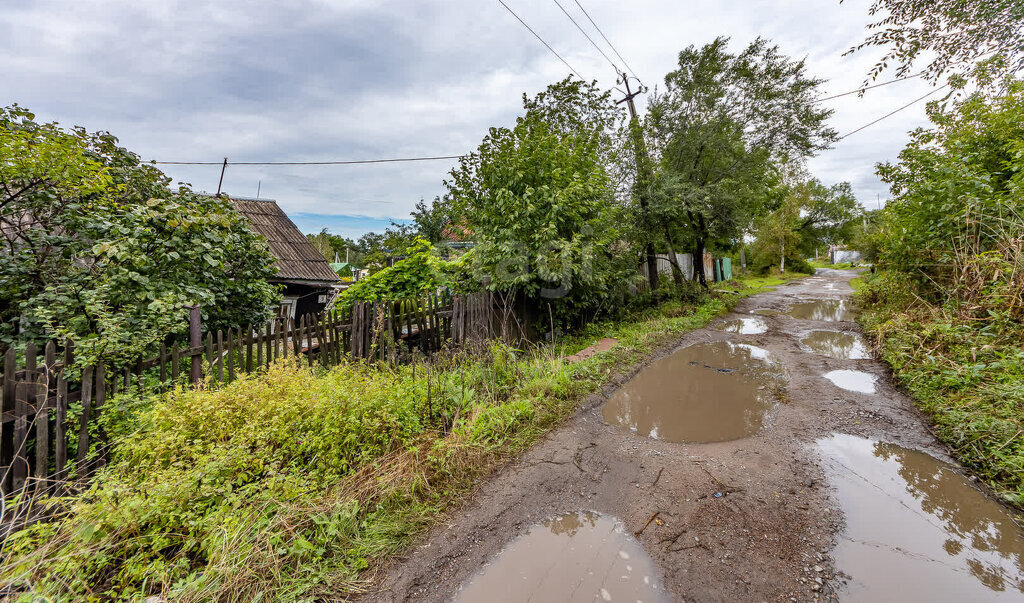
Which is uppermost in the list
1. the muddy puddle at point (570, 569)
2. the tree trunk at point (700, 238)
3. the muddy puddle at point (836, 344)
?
the tree trunk at point (700, 238)

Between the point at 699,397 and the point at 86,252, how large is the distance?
23.9 feet

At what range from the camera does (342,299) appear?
6.57 meters

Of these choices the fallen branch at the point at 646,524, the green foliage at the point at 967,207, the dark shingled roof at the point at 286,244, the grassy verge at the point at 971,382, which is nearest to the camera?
the fallen branch at the point at 646,524

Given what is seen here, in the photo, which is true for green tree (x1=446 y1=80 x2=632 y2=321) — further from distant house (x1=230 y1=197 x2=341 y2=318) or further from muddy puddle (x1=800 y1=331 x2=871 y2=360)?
distant house (x1=230 y1=197 x2=341 y2=318)

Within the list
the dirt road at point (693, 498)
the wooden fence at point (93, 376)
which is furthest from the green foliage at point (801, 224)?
the wooden fence at point (93, 376)

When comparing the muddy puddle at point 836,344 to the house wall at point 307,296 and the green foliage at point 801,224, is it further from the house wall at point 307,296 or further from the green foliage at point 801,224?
the green foliage at point 801,224

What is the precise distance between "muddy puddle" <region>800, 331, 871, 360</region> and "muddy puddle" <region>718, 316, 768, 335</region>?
1.00 metres

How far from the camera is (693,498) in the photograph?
105 inches

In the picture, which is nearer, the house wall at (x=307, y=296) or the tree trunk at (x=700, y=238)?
the house wall at (x=307, y=296)

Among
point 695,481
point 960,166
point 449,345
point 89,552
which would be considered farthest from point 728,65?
point 89,552

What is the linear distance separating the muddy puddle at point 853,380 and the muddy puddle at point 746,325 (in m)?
3.20

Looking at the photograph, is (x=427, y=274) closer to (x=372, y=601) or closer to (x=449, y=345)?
(x=449, y=345)

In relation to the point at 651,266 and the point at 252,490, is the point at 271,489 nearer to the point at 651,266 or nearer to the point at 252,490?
the point at 252,490

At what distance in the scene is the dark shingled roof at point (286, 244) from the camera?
11.6 m
